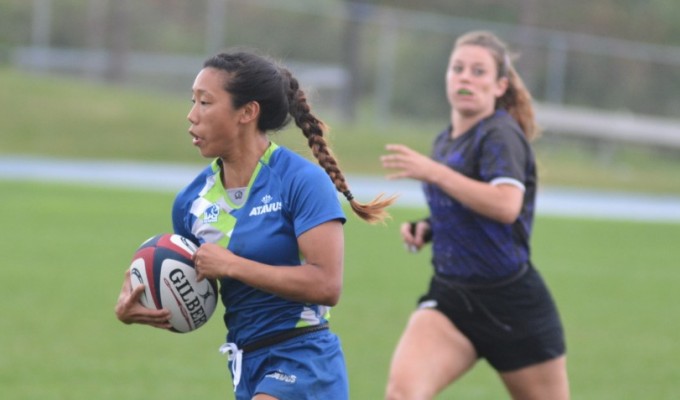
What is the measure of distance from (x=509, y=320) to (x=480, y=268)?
0.26 m

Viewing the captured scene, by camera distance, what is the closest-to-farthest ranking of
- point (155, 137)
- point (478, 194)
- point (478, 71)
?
point (478, 194) < point (478, 71) < point (155, 137)

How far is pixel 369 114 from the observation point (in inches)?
1282

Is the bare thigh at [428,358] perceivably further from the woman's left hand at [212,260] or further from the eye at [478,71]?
the woman's left hand at [212,260]

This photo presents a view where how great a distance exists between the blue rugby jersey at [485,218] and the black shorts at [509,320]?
0.22 ft

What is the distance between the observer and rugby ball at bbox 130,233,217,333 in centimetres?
446

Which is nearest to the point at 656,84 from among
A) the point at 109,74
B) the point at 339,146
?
the point at 339,146

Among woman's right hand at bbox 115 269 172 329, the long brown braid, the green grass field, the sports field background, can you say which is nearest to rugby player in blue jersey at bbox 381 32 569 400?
the sports field background

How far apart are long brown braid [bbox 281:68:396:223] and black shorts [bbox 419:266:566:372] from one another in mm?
1391

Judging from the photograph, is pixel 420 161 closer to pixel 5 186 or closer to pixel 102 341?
pixel 102 341

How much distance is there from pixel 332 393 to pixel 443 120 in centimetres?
2819

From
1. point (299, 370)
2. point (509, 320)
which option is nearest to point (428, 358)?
point (509, 320)

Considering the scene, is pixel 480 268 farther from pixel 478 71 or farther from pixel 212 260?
pixel 212 260

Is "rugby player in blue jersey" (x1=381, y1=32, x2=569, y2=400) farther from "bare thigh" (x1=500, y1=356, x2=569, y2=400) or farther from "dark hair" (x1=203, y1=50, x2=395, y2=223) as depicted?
"dark hair" (x1=203, y1=50, x2=395, y2=223)

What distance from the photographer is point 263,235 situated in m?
4.33
